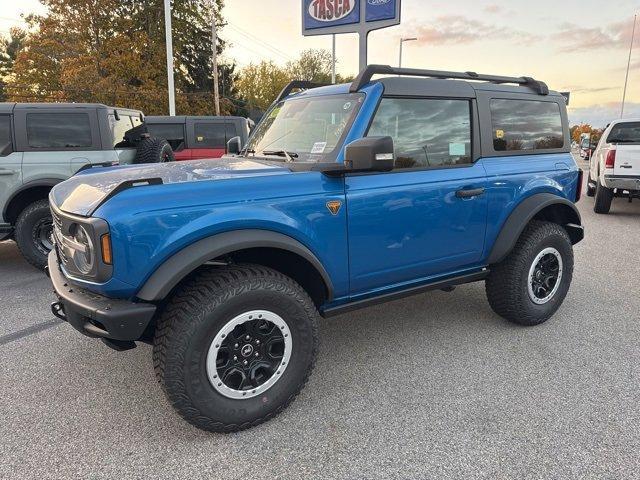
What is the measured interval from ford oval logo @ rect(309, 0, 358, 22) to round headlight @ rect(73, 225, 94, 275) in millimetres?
14672

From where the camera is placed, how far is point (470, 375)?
3.22 m

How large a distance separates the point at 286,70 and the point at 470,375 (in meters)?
53.0

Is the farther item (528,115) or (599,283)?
(599,283)

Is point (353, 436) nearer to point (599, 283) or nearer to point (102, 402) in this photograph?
point (102, 402)

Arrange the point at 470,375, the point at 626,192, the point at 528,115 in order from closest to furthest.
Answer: the point at 470,375 < the point at 528,115 < the point at 626,192

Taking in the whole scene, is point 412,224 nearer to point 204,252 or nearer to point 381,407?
point 381,407

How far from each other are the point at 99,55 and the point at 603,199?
78.9 ft

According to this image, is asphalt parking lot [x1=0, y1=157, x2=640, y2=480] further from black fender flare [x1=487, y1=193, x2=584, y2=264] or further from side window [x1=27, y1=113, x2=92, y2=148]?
side window [x1=27, y1=113, x2=92, y2=148]

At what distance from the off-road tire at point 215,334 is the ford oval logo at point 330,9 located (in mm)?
14543

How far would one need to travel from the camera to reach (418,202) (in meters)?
3.13

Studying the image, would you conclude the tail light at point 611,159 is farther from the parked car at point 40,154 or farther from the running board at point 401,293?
the parked car at point 40,154

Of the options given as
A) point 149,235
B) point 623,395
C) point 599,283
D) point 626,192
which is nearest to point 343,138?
point 149,235

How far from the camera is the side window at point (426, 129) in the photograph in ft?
10.3

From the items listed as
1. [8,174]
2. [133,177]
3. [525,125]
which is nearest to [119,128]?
[8,174]
